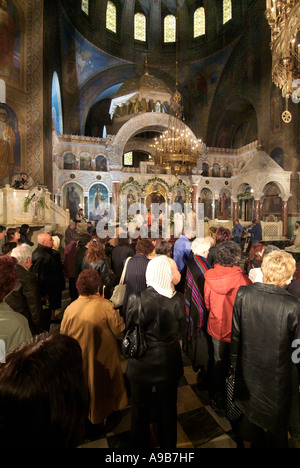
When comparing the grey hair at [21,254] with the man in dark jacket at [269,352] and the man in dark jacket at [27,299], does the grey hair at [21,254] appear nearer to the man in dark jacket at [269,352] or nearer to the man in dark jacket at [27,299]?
the man in dark jacket at [27,299]

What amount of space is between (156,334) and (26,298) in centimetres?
145

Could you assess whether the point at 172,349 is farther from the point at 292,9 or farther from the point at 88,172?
the point at 88,172

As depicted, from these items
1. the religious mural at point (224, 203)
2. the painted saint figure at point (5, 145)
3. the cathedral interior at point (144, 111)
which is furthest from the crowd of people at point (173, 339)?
the religious mural at point (224, 203)

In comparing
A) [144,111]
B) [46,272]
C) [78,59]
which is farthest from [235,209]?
[46,272]

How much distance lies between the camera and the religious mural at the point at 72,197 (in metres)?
18.2

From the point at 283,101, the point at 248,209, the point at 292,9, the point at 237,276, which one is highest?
the point at 283,101

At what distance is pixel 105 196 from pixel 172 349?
1832 centimetres

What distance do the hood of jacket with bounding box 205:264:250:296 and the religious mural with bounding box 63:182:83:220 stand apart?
56.8 ft

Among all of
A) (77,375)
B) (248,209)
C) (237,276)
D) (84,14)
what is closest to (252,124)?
(248,209)

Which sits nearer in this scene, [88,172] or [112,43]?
[88,172]

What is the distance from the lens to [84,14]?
19.2 metres

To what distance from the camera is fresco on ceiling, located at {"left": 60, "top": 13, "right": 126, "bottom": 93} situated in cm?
1819

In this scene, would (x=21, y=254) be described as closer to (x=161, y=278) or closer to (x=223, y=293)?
(x=161, y=278)

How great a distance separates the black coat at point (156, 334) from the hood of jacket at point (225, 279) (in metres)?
0.73
